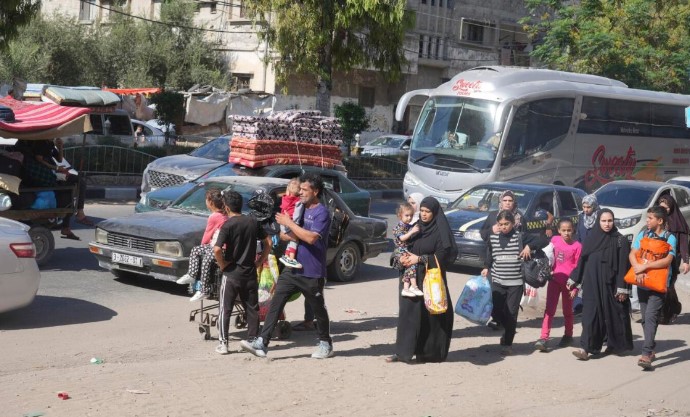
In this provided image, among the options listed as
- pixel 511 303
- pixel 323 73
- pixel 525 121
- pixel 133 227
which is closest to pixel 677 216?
pixel 511 303

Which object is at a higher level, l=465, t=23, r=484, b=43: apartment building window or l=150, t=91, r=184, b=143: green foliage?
l=465, t=23, r=484, b=43: apartment building window

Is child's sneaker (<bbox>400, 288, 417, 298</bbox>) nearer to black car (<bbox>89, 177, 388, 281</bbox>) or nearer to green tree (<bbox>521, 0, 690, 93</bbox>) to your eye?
black car (<bbox>89, 177, 388, 281</bbox>)

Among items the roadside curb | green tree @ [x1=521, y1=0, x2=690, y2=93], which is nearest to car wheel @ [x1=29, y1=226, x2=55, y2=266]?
the roadside curb

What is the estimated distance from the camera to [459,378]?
336 inches

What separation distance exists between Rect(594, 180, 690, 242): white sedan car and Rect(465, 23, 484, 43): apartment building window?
103ft

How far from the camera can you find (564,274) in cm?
1009

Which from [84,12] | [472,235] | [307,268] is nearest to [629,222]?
[472,235]

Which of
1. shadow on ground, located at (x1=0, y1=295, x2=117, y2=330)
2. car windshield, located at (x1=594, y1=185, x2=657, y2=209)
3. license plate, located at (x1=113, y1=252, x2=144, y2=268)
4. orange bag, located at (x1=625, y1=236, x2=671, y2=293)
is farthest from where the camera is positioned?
car windshield, located at (x1=594, y1=185, x2=657, y2=209)

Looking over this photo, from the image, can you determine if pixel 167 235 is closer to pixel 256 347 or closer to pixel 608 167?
pixel 256 347

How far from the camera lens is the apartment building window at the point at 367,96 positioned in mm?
45625

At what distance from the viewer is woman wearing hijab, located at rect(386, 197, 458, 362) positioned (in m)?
8.59

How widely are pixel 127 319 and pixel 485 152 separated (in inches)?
554

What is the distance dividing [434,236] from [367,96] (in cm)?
3784

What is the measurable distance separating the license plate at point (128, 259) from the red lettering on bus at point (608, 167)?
55.6ft
